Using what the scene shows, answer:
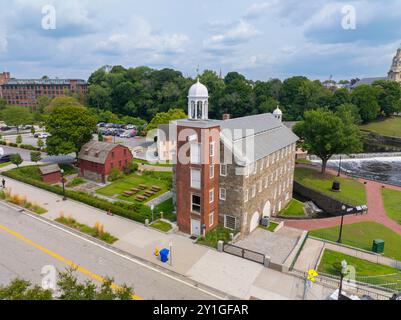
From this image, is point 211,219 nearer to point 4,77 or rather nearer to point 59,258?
point 59,258

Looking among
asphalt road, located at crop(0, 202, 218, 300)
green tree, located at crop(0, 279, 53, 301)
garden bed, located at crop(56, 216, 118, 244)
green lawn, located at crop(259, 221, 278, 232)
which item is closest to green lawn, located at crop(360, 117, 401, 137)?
green lawn, located at crop(259, 221, 278, 232)

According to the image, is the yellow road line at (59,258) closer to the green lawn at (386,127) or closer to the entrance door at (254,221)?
the entrance door at (254,221)

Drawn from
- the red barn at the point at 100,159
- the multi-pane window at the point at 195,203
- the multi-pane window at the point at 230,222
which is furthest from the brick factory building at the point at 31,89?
the multi-pane window at the point at 230,222

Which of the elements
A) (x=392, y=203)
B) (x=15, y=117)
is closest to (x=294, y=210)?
(x=392, y=203)

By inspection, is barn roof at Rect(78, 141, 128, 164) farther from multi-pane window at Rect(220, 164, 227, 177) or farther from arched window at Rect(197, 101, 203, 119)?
multi-pane window at Rect(220, 164, 227, 177)
